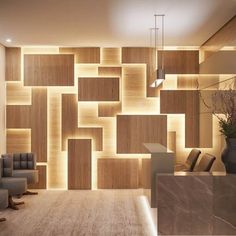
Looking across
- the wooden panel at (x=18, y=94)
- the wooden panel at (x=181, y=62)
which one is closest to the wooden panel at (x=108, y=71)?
the wooden panel at (x=181, y=62)

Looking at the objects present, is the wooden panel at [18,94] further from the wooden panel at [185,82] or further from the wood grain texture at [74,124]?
the wooden panel at [185,82]

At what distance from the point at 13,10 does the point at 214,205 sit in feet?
12.2

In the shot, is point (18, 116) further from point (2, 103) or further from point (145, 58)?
point (145, 58)

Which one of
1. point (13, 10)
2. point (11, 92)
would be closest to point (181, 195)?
point (13, 10)

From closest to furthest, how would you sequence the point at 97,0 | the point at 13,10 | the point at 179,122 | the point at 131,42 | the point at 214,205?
the point at 214,205, the point at 97,0, the point at 13,10, the point at 131,42, the point at 179,122

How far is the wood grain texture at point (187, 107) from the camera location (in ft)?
25.9

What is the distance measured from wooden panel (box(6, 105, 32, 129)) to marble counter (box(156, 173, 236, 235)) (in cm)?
442

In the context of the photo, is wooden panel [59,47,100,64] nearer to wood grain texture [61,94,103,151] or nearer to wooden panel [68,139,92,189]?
wood grain texture [61,94,103,151]

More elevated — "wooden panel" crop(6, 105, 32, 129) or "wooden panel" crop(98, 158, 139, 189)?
"wooden panel" crop(6, 105, 32, 129)

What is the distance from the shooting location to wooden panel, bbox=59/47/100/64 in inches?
314

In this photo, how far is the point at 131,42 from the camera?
296 inches

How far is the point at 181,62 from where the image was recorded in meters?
7.97

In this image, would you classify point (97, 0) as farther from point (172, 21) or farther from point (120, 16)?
point (172, 21)

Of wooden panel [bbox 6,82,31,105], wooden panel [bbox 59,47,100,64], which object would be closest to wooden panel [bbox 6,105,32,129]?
wooden panel [bbox 6,82,31,105]
